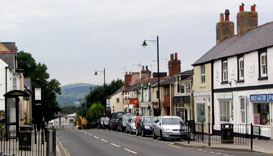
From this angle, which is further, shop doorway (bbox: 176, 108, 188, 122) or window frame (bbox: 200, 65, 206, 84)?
shop doorway (bbox: 176, 108, 188, 122)

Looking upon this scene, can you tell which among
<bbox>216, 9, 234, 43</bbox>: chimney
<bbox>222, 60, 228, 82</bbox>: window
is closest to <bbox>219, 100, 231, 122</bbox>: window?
<bbox>222, 60, 228, 82</bbox>: window

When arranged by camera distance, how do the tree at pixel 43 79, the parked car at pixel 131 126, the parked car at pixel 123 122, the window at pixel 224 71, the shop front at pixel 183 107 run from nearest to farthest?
the window at pixel 224 71 < the parked car at pixel 131 126 < the shop front at pixel 183 107 < the parked car at pixel 123 122 < the tree at pixel 43 79

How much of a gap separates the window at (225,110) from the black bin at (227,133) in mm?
9077

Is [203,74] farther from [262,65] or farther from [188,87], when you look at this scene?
[262,65]

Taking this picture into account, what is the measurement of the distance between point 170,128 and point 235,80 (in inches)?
247

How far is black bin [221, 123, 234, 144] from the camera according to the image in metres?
24.8

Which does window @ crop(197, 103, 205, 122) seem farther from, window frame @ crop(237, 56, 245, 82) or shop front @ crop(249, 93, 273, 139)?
shop front @ crop(249, 93, 273, 139)

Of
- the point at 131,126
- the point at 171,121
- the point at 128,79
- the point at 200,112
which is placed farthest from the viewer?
the point at 128,79

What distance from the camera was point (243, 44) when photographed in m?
33.1

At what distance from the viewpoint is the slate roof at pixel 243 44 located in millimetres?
29737

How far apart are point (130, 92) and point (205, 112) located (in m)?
43.0

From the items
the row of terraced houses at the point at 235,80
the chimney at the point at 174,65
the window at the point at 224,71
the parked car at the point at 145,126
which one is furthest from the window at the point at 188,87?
the window at the point at 224,71

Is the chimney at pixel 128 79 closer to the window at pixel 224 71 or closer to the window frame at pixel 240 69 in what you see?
the window at pixel 224 71

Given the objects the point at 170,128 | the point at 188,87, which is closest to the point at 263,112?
the point at 170,128
